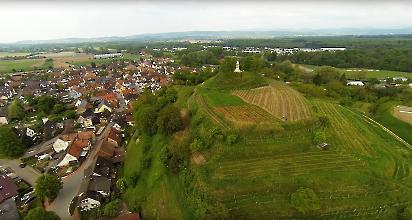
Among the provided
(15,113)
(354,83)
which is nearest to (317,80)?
(354,83)

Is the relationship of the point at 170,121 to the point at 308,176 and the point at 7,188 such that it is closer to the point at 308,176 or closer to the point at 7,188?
the point at 308,176

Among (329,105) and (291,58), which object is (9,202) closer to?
(329,105)

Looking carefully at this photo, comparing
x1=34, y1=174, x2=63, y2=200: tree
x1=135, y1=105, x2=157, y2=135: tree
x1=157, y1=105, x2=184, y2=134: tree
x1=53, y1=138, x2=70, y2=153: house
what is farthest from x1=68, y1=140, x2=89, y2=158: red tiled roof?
x1=157, y1=105, x2=184, y2=134: tree

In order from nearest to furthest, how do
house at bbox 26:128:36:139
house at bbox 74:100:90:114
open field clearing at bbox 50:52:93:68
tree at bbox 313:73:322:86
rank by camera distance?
1. house at bbox 26:128:36:139
2. house at bbox 74:100:90:114
3. tree at bbox 313:73:322:86
4. open field clearing at bbox 50:52:93:68

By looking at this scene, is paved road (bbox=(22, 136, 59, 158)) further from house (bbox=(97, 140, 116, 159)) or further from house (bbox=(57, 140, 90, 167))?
house (bbox=(97, 140, 116, 159))

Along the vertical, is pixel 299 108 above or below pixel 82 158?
above

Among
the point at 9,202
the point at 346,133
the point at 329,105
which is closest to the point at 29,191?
the point at 9,202

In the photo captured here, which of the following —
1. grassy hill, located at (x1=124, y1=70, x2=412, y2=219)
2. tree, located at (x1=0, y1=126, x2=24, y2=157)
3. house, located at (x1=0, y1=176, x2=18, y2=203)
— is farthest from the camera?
tree, located at (x1=0, y1=126, x2=24, y2=157)
